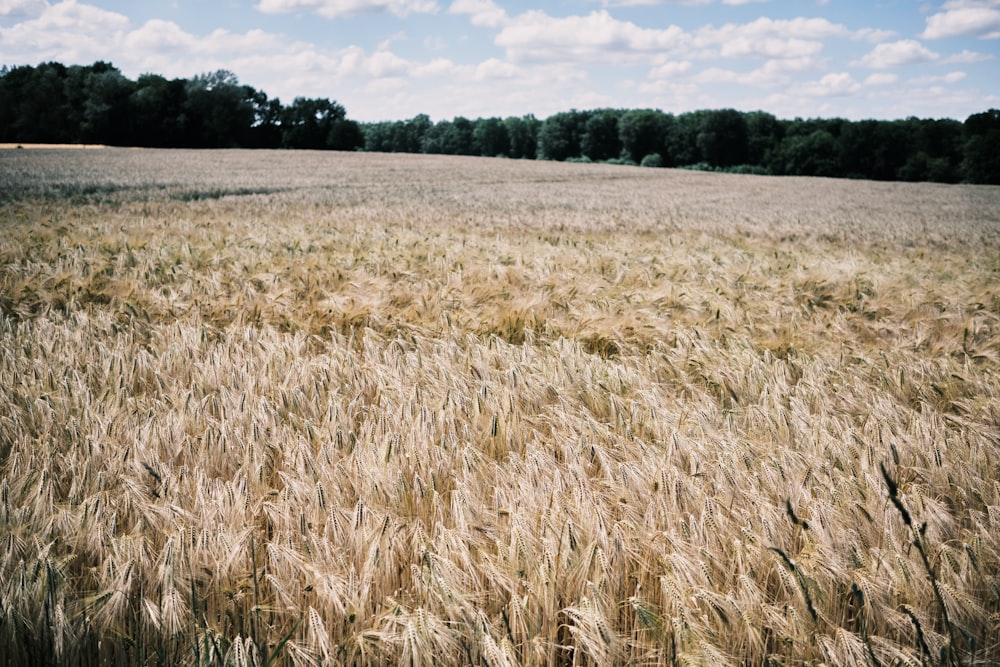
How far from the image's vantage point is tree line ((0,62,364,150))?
72.1 metres

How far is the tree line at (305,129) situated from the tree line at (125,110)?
0.41 ft

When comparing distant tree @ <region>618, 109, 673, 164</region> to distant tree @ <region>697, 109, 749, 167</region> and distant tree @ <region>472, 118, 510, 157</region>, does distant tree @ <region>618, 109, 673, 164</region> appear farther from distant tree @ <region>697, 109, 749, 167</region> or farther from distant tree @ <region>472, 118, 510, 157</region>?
distant tree @ <region>472, 118, 510, 157</region>

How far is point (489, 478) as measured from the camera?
2113mm

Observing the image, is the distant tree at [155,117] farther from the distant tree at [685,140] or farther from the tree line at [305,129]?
the distant tree at [685,140]

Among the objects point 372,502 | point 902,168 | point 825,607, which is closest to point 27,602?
point 372,502

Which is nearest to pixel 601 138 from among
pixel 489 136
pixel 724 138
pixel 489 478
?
pixel 489 136

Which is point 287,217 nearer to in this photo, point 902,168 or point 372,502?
point 372,502

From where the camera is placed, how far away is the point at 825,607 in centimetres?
146

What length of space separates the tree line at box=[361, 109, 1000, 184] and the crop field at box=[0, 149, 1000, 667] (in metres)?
83.4

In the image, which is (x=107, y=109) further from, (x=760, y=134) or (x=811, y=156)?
(x=760, y=134)

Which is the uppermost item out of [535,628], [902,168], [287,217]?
[902,168]

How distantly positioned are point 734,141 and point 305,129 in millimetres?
65954

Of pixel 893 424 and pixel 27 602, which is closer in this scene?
pixel 27 602

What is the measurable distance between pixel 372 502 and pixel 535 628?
28.1 inches
